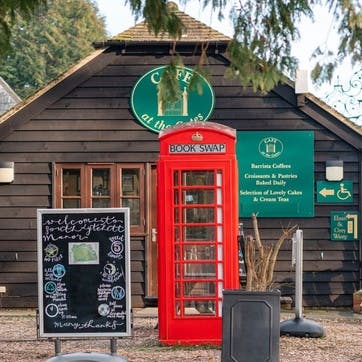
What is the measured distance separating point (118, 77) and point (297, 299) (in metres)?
6.15

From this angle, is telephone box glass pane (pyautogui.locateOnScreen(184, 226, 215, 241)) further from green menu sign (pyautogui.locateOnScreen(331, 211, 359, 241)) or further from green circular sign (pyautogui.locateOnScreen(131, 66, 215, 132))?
green menu sign (pyautogui.locateOnScreen(331, 211, 359, 241))

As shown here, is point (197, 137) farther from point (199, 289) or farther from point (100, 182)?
point (100, 182)

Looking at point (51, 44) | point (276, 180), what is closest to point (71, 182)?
point (276, 180)

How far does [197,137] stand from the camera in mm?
12898

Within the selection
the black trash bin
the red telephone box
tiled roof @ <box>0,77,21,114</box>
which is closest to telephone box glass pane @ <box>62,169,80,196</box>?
the red telephone box

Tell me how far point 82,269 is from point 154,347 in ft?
6.79

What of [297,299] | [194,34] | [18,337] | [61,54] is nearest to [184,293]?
[297,299]

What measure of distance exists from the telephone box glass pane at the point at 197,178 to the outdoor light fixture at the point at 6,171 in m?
6.13

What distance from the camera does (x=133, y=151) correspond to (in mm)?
18453

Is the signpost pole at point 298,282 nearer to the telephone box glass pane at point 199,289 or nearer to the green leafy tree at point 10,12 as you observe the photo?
the telephone box glass pane at point 199,289

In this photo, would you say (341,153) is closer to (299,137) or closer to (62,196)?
(299,137)

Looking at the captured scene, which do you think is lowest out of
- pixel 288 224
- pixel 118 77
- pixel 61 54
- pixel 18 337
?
pixel 18 337

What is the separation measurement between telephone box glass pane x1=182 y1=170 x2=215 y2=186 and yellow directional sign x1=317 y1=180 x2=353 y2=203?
5.82 meters

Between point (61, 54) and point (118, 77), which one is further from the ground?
point (61, 54)
